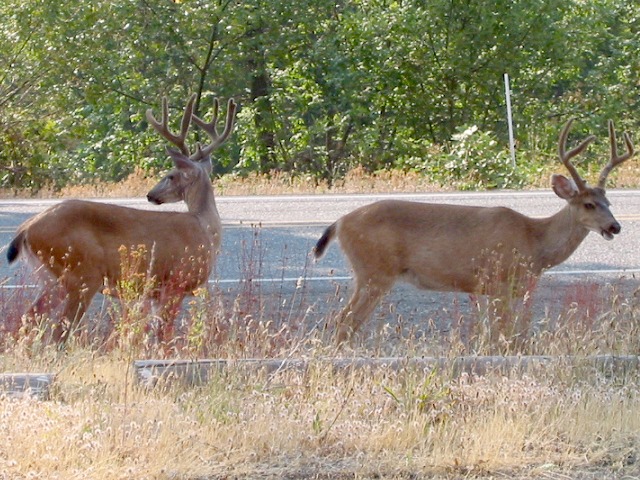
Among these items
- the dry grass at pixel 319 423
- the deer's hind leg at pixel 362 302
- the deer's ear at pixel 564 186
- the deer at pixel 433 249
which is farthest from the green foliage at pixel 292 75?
the dry grass at pixel 319 423

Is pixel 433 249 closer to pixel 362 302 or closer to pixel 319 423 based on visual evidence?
pixel 362 302

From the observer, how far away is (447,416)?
222 inches

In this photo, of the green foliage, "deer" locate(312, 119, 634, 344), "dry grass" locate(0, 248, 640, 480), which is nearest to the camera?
"dry grass" locate(0, 248, 640, 480)

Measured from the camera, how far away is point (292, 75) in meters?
24.7

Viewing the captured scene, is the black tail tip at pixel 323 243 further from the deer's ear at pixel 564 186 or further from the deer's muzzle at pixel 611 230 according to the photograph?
the deer's muzzle at pixel 611 230

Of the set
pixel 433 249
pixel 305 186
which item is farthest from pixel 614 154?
pixel 305 186

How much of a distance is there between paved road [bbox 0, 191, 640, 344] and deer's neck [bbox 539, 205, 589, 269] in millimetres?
445

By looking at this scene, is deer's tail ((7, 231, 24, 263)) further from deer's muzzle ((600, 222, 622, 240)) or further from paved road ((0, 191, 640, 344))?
deer's muzzle ((600, 222, 622, 240))

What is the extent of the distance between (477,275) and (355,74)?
16.5 meters

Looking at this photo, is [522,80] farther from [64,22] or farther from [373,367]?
[373,367]

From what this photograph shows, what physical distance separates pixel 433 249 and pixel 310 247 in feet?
11.4

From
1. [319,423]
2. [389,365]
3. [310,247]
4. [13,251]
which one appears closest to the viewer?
[319,423]

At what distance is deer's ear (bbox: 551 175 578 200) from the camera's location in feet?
31.7

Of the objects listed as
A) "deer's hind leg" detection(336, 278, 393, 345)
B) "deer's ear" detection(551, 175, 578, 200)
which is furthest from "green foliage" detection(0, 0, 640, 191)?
"deer's hind leg" detection(336, 278, 393, 345)
